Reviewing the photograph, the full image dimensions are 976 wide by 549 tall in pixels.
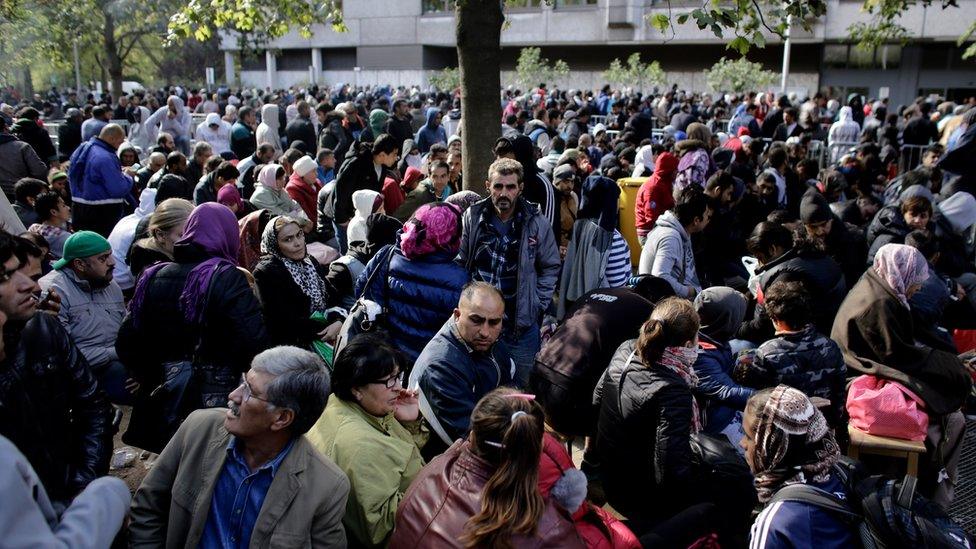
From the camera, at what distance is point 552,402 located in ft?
13.9

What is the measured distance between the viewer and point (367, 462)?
284cm

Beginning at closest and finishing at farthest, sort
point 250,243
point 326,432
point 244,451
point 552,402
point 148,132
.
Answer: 1. point 244,451
2. point 326,432
3. point 552,402
4. point 250,243
5. point 148,132

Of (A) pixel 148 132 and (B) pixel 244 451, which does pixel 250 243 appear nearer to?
(B) pixel 244 451

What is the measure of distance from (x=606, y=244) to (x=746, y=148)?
478cm

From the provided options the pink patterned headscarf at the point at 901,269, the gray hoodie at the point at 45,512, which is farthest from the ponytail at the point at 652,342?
the gray hoodie at the point at 45,512

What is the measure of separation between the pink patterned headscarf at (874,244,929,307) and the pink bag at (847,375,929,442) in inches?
20.5

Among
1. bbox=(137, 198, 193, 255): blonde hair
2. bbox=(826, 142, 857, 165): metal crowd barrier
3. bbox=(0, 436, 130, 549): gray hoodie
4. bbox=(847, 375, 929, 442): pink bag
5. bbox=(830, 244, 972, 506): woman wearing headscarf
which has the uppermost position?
bbox=(137, 198, 193, 255): blonde hair

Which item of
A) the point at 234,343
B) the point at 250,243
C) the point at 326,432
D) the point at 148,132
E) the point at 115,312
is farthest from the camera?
the point at 148,132

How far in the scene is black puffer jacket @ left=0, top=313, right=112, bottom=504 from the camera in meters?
2.87

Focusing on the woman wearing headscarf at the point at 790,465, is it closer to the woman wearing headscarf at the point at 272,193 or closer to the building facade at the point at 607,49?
the woman wearing headscarf at the point at 272,193

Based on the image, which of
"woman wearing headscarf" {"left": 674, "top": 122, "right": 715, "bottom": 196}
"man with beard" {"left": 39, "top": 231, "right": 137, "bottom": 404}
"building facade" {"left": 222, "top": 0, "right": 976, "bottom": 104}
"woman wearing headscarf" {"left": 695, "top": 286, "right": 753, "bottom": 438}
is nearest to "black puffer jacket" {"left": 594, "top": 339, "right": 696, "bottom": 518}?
"woman wearing headscarf" {"left": 695, "top": 286, "right": 753, "bottom": 438}

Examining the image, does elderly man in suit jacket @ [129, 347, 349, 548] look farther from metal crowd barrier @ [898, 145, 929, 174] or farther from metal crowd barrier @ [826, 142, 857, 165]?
metal crowd barrier @ [898, 145, 929, 174]

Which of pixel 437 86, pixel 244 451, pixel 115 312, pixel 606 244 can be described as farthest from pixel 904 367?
pixel 437 86

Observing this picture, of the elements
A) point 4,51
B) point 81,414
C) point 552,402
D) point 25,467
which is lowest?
point 552,402
